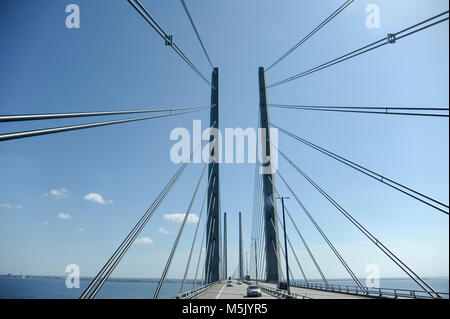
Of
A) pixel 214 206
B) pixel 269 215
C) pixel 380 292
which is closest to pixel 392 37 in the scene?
pixel 380 292

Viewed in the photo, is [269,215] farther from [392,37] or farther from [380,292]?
[392,37]

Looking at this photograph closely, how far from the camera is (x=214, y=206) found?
115 feet

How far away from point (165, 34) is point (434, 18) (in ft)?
34.0

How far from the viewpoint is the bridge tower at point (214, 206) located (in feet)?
99.5

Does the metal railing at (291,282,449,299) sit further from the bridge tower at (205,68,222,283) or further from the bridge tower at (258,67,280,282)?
the bridge tower at (205,68,222,283)

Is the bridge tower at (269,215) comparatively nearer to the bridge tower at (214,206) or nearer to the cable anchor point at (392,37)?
the bridge tower at (214,206)

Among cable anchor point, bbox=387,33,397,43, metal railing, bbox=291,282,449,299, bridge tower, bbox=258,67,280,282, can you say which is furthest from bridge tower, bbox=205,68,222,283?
cable anchor point, bbox=387,33,397,43

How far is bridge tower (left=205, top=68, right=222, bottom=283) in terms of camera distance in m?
30.3

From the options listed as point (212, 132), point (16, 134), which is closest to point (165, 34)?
point (16, 134)

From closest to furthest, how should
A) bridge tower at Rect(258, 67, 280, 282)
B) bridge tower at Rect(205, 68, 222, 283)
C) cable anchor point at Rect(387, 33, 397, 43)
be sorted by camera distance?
cable anchor point at Rect(387, 33, 397, 43) → bridge tower at Rect(258, 67, 280, 282) → bridge tower at Rect(205, 68, 222, 283)

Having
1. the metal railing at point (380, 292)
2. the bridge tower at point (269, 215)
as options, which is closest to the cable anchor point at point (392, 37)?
the metal railing at point (380, 292)

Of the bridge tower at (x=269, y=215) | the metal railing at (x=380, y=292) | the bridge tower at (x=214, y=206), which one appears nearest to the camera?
the metal railing at (x=380, y=292)
